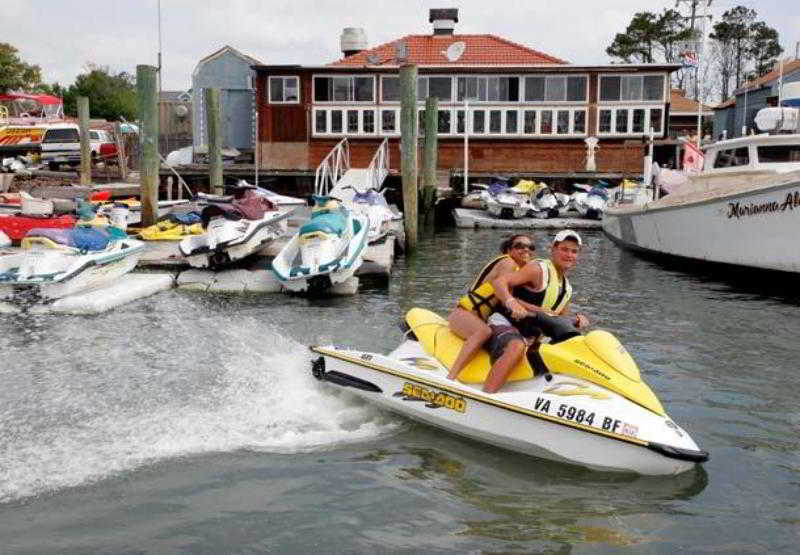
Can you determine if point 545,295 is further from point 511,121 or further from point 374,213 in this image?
point 511,121

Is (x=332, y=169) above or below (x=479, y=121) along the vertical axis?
below

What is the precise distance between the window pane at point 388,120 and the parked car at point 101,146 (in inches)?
496

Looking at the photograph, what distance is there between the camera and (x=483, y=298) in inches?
295

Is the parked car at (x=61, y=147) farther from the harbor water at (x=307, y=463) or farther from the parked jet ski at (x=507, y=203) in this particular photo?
the harbor water at (x=307, y=463)

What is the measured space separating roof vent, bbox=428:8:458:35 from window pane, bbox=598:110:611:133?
27.4 ft

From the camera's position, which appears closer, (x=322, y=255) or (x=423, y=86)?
(x=322, y=255)

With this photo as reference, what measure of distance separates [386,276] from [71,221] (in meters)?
6.72

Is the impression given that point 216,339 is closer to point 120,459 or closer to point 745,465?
point 120,459

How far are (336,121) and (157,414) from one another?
28.1 metres

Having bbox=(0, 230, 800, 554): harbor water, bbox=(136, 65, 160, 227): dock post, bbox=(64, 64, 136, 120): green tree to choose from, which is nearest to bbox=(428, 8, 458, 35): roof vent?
bbox=(136, 65, 160, 227): dock post

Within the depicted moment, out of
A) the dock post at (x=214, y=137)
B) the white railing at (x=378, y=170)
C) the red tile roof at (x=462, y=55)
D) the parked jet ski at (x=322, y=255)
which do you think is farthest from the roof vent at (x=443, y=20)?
the parked jet ski at (x=322, y=255)

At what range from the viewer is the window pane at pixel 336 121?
1377 inches

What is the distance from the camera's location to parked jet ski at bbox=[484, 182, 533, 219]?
94.5 ft

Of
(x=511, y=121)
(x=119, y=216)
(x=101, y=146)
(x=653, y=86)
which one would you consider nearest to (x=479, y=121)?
(x=511, y=121)
